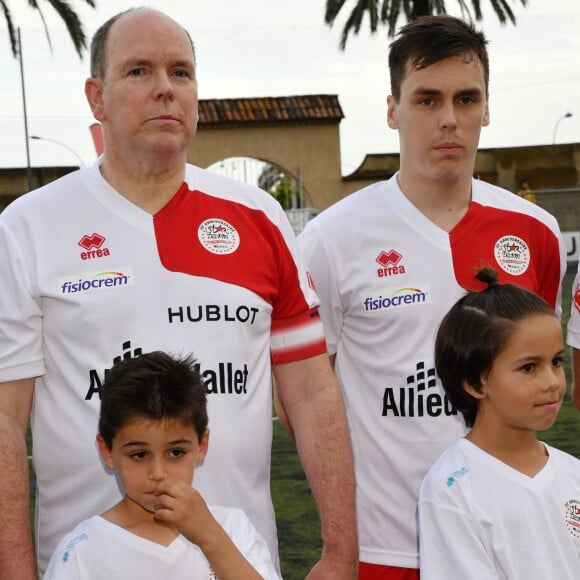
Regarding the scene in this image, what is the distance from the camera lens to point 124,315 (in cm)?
323

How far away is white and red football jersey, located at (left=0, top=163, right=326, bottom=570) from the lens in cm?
320

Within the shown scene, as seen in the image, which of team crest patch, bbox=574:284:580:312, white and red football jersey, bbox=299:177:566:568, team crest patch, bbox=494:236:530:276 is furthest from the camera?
team crest patch, bbox=574:284:580:312

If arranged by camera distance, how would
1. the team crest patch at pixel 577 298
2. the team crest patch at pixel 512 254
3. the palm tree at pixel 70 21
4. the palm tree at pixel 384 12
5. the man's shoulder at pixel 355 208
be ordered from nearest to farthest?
the team crest patch at pixel 512 254 → the man's shoulder at pixel 355 208 → the team crest patch at pixel 577 298 → the palm tree at pixel 70 21 → the palm tree at pixel 384 12

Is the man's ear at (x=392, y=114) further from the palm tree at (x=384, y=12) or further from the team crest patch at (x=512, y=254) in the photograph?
the palm tree at (x=384, y=12)

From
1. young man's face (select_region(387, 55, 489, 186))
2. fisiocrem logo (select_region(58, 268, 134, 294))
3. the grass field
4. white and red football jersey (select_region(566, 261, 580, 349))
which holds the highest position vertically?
young man's face (select_region(387, 55, 489, 186))

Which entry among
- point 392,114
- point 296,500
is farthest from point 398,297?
point 296,500

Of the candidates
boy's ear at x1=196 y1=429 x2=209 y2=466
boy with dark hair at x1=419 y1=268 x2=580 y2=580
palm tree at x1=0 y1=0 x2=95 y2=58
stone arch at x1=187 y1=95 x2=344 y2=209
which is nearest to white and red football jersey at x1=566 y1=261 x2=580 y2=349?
boy with dark hair at x1=419 y1=268 x2=580 y2=580

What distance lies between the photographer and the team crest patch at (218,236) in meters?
3.38

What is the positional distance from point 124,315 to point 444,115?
4.35ft

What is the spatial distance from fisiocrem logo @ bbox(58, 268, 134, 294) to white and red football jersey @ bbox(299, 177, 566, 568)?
3.05ft

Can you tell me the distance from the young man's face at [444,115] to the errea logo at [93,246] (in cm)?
120

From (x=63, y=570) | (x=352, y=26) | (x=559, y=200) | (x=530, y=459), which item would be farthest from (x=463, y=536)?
(x=559, y=200)

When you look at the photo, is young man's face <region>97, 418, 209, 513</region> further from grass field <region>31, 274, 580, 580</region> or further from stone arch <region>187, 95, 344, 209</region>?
stone arch <region>187, 95, 344, 209</region>

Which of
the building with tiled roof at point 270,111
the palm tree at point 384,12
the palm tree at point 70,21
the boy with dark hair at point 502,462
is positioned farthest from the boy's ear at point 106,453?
the building with tiled roof at point 270,111
